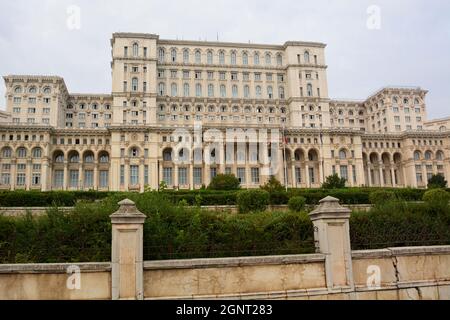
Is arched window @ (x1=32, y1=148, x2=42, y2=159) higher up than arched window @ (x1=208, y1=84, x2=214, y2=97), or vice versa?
arched window @ (x1=208, y1=84, x2=214, y2=97)

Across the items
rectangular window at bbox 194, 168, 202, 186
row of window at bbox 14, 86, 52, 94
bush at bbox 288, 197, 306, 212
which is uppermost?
row of window at bbox 14, 86, 52, 94

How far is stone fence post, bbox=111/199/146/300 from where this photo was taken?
388 inches

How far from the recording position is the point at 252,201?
99.5ft

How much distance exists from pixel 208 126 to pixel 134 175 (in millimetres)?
15938

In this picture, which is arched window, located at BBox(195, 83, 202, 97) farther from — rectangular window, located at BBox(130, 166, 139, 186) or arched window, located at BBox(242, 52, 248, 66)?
rectangular window, located at BBox(130, 166, 139, 186)

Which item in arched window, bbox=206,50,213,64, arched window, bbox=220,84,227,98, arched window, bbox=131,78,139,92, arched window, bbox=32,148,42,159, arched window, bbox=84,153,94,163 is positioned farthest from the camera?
arched window, bbox=206,50,213,64

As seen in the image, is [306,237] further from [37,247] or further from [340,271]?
[37,247]

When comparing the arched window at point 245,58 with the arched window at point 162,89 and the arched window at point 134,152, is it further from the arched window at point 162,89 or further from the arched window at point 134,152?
the arched window at point 134,152

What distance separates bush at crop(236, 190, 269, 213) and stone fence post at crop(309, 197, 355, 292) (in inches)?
727

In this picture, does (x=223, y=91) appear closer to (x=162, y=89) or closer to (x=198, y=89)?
(x=198, y=89)

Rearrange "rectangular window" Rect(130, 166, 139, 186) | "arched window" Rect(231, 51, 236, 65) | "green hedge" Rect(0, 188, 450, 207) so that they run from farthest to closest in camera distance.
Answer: "arched window" Rect(231, 51, 236, 65) → "rectangular window" Rect(130, 166, 139, 186) → "green hedge" Rect(0, 188, 450, 207)

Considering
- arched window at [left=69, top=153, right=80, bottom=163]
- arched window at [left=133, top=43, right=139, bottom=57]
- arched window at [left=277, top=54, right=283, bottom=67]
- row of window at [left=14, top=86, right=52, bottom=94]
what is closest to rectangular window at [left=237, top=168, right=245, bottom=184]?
arched window at [left=69, top=153, right=80, bottom=163]
